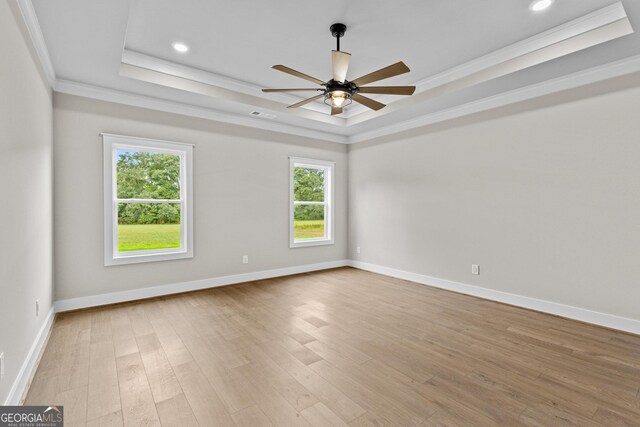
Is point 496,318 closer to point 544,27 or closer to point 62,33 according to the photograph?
point 544,27

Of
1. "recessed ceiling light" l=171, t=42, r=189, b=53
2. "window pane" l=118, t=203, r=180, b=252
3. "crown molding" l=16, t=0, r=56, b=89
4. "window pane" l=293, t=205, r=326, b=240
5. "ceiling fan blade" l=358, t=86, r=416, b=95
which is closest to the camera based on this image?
"crown molding" l=16, t=0, r=56, b=89

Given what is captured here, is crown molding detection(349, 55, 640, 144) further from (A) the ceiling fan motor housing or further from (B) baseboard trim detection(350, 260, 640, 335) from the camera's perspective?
(B) baseboard trim detection(350, 260, 640, 335)

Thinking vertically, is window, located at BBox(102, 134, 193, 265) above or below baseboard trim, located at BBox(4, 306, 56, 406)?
above

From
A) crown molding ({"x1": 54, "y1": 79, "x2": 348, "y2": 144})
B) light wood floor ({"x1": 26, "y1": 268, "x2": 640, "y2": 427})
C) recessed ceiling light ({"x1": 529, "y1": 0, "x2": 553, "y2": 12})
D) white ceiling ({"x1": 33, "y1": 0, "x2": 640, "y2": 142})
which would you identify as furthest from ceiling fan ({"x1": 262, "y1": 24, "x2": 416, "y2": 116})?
light wood floor ({"x1": 26, "y1": 268, "x2": 640, "y2": 427})

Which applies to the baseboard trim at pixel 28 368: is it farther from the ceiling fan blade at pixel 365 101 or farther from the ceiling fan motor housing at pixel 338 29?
the ceiling fan motor housing at pixel 338 29

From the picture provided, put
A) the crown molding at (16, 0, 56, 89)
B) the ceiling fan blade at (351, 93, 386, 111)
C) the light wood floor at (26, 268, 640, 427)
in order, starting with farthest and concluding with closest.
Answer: the ceiling fan blade at (351, 93, 386, 111) → the crown molding at (16, 0, 56, 89) → the light wood floor at (26, 268, 640, 427)

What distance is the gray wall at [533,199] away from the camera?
3.08 meters

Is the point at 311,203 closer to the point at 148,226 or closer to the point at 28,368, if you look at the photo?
the point at 148,226

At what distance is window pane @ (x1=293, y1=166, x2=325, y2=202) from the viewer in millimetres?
5695

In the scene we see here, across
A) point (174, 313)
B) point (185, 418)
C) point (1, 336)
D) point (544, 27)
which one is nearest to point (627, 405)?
point (185, 418)

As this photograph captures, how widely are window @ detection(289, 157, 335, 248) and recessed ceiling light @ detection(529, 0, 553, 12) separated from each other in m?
3.77

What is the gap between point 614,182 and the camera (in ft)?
10.2

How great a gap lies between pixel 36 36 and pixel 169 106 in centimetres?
172

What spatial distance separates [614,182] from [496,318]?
6.08ft
